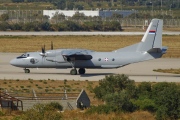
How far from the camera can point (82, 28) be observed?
14325 centimetres

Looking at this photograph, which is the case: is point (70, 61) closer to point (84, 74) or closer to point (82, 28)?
point (84, 74)

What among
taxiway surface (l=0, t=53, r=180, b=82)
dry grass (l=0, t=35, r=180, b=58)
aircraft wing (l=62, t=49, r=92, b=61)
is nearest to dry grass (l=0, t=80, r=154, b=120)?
taxiway surface (l=0, t=53, r=180, b=82)

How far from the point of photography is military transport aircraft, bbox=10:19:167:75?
5284 centimetres

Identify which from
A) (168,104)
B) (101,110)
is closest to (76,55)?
(101,110)

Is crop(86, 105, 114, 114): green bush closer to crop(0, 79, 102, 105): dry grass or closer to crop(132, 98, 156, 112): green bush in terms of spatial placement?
crop(132, 98, 156, 112): green bush

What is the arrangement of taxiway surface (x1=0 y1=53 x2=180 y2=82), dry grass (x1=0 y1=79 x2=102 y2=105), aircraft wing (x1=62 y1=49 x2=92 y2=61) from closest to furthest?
dry grass (x1=0 y1=79 x2=102 y2=105)
taxiway surface (x1=0 y1=53 x2=180 y2=82)
aircraft wing (x1=62 y1=49 x2=92 y2=61)

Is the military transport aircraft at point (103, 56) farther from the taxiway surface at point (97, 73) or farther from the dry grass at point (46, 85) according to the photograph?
the dry grass at point (46, 85)

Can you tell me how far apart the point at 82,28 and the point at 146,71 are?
8583 cm

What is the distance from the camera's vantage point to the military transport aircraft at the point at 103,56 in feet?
173

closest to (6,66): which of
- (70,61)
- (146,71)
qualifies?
(70,61)

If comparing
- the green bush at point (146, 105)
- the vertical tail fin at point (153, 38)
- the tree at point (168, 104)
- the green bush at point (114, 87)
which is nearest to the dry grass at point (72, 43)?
the vertical tail fin at point (153, 38)

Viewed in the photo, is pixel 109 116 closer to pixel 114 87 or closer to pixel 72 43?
pixel 114 87

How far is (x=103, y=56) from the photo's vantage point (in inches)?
2112

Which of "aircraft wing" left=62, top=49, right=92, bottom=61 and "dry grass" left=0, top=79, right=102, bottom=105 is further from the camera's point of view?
"aircraft wing" left=62, top=49, right=92, bottom=61
